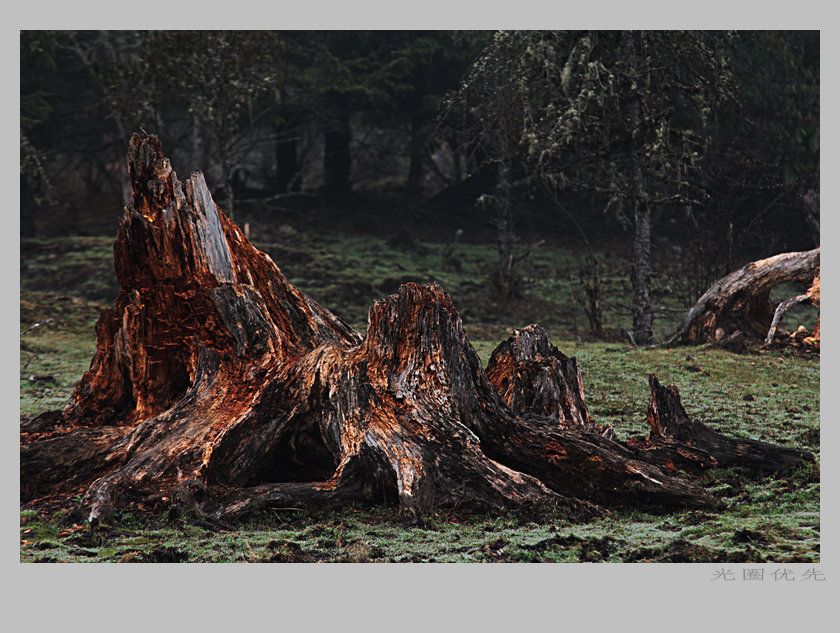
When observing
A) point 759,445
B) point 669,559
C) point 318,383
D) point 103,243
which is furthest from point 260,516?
point 103,243

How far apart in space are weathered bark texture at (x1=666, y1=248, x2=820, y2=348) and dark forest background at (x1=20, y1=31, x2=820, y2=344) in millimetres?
2370

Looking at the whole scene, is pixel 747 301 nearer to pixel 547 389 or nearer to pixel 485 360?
pixel 485 360

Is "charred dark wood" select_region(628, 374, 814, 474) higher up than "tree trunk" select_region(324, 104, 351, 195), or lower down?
lower down

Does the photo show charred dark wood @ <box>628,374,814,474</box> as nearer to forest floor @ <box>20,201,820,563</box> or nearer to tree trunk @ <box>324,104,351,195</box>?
forest floor @ <box>20,201,820,563</box>

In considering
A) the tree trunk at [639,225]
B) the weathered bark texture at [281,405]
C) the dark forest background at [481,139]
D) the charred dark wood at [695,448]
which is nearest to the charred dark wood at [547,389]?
the weathered bark texture at [281,405]

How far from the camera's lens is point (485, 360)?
15141mm

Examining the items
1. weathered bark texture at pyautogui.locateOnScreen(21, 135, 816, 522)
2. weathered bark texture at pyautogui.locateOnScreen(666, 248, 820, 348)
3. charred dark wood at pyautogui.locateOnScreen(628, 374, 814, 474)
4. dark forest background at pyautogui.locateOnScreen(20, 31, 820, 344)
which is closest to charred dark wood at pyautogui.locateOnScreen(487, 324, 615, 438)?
weathered bark texture at pyautogui.locateOnScreen(21, 135, 816, 522)

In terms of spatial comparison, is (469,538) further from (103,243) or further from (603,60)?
(103,243)

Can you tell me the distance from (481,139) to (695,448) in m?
12.4

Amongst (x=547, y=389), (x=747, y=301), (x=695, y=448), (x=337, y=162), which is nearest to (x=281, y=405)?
(x=547, y=389)

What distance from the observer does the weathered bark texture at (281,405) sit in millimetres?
6598

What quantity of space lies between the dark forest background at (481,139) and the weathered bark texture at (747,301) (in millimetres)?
2370

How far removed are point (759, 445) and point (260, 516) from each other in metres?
4.61

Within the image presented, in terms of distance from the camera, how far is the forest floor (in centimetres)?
557
